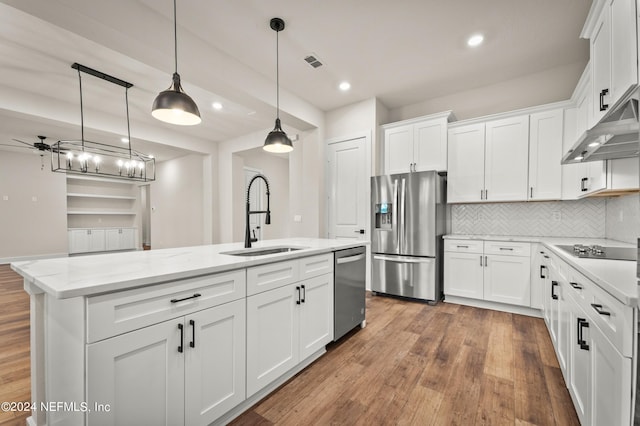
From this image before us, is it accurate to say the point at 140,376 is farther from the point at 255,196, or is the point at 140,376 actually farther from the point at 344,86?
the point at 255,196

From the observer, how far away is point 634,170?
2059 millimetres

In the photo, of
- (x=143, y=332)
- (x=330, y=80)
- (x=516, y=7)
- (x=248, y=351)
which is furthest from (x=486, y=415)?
(x=330, y=80)

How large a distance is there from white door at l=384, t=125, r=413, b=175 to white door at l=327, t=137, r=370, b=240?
35cm

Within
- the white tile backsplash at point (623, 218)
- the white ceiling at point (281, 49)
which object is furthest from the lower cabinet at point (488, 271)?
the white ceiling at point (281, 49)

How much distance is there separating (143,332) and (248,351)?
633mm

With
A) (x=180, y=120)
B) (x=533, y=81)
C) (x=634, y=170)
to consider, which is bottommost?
(x=634, y=170)

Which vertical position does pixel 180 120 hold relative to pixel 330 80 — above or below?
below

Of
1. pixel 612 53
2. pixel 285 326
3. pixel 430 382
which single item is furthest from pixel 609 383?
pixel 612 53

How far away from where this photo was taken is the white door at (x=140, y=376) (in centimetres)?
103

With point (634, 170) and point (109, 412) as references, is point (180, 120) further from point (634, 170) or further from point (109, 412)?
point (634, 170)

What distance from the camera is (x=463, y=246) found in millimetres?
3535

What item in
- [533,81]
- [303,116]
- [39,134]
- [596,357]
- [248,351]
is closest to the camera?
[596,357]

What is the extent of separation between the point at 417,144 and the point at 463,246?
1.54 meters

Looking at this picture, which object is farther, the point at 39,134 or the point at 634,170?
the point at 39,134
